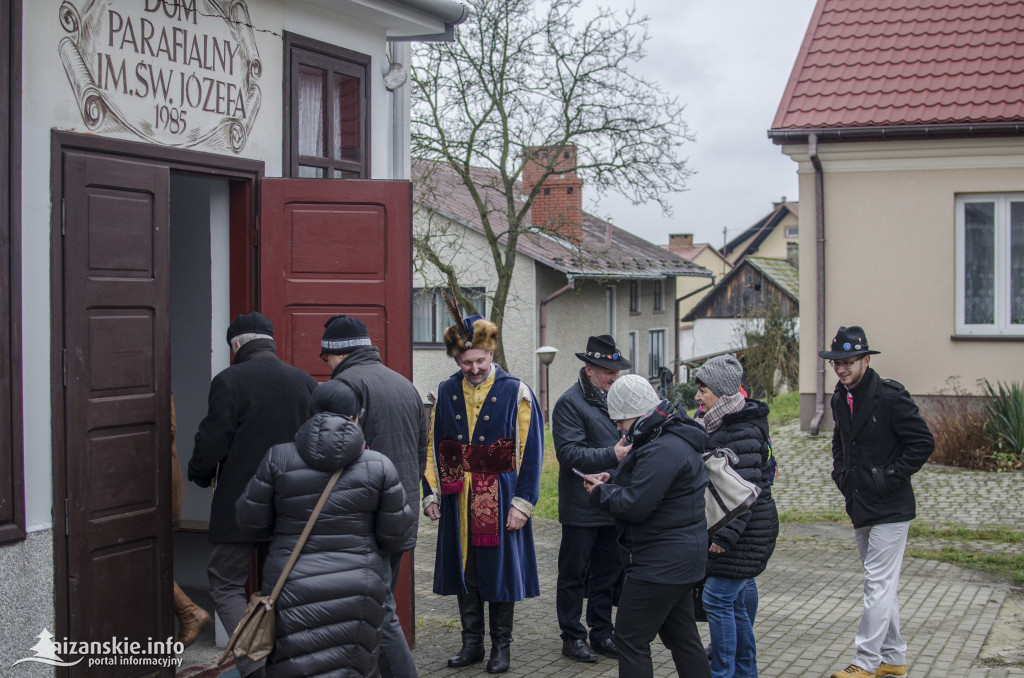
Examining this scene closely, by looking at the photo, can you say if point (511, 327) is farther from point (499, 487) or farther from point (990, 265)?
point (499, 487)

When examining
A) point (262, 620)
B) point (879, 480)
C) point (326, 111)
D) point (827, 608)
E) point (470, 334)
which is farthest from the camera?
point (827, 608)

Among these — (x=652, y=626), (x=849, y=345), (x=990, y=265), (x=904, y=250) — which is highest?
(x=904, y=250)

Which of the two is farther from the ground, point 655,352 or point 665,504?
point 665,504

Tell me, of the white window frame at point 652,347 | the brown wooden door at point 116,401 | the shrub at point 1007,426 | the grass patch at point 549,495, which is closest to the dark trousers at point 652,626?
the brown wooden door at point 116,401

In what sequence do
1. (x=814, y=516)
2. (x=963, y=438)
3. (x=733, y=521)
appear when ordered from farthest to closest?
(x=963, y=438) → (x=814, y=516) → (x=733, y=521)

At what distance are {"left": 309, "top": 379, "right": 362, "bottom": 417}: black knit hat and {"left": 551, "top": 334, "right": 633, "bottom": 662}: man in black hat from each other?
78.5 inches

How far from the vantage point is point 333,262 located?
6.17m

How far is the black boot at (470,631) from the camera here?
20.2 feet

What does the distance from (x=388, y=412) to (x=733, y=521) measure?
1820mm

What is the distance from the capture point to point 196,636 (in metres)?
6.15

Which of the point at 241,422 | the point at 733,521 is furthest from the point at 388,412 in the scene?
the point at 733,521

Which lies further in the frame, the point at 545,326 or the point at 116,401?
the point at 545,326

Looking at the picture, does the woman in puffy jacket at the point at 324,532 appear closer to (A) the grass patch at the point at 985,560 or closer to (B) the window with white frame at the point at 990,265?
(A) the grass patch at the point at 985,560

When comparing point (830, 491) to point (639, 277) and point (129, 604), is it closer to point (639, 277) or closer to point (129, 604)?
point (129, 604)
